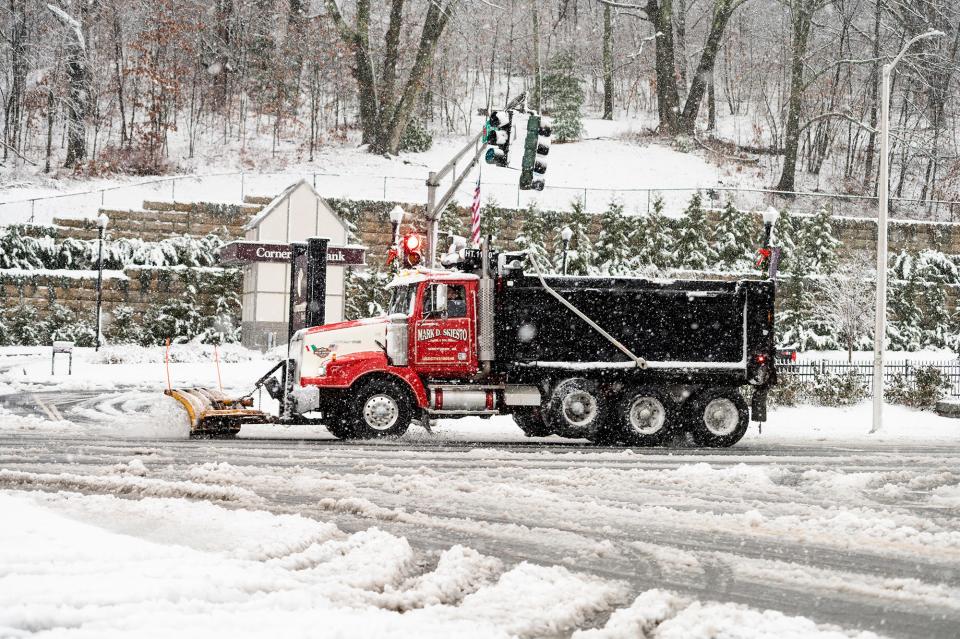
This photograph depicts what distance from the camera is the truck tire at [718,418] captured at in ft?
59.8

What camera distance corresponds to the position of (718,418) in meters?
18.3

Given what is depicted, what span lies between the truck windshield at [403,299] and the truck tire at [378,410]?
4.44 ft

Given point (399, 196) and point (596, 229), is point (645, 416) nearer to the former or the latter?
point (596, 229)

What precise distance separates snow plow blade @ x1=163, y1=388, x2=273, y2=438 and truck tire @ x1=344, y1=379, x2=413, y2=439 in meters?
1.38

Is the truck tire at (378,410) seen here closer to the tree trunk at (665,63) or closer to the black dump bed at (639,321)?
the black dump bed at (639,321)

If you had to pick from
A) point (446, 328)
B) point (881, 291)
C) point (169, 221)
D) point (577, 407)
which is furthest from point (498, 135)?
point (169, 221)

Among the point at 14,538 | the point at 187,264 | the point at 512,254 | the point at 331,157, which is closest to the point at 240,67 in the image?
the point at 331,157

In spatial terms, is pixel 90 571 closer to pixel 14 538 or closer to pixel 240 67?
pixel 14 538

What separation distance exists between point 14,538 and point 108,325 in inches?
1305

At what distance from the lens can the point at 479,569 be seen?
7.57 meters

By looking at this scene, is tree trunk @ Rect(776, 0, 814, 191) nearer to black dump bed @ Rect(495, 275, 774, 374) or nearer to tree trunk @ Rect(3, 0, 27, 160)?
black dump bed @ Rect(495, 275, 774, 374)

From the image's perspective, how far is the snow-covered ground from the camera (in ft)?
19.9

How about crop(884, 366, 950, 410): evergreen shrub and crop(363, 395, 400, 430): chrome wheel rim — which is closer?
crop(363, 395, 400, 430): chrome wheel rim

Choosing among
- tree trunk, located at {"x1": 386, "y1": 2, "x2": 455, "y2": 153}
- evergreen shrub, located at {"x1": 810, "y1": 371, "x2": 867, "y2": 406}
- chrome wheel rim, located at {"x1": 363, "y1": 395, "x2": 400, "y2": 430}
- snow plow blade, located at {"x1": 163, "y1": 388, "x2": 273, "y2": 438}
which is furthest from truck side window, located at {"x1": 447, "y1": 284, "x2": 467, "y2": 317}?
tree trunk, located at {"x1": 386, "y1": 2, "x2": 455, "y2": 153}
